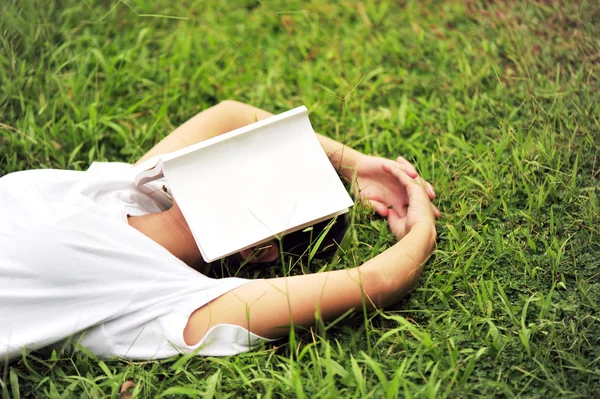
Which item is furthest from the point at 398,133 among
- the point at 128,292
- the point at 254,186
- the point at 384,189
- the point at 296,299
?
the point at 128,292

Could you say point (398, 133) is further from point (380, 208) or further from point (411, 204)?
point (411, 204)

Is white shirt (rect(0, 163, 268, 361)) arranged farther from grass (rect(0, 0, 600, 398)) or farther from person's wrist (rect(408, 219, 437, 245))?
person's wrist (rect(408, 219, 437, 245))

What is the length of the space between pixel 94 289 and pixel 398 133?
135cm

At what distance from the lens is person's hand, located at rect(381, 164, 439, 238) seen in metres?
1.94

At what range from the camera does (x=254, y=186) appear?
1.81 m

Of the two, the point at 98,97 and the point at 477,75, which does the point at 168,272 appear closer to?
the point at 98,97

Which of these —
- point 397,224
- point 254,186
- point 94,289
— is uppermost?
point 254,186

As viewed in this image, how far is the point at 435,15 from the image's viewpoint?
318 centimetres

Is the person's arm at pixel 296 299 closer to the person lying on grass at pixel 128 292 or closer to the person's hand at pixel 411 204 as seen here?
the person lying on grass at pixel 128 292

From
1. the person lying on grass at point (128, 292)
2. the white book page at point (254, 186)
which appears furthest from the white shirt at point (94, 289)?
the white book page at point (254, 186)

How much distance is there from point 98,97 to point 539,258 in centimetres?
182

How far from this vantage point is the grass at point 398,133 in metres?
1.70

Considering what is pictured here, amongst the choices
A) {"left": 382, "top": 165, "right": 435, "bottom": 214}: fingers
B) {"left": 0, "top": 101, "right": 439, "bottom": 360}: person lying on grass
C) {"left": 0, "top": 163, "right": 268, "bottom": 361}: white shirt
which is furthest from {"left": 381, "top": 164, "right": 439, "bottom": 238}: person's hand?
{"left": 0, "top": 163, "right": 268, "bottom": 361}: white shirt

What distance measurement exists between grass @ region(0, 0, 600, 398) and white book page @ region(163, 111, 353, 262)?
0.26m
